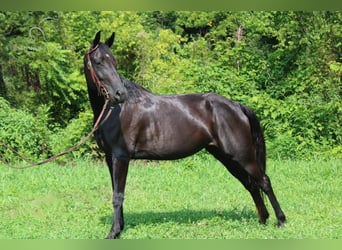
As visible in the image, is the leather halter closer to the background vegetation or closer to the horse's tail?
the horse's tail

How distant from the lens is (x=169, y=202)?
6305 millimetres

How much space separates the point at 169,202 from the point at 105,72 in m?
2.56

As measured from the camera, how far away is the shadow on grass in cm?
527

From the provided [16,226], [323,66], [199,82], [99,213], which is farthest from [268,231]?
[323,66]

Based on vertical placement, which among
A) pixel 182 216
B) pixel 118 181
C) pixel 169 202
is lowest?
pixel 169 202

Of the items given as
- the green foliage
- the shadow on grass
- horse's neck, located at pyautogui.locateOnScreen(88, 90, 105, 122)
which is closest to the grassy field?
the shadow on grass

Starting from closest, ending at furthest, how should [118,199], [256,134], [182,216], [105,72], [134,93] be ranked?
[105,72] < [118,199] < [134,93] < [256,134] < [182,216]

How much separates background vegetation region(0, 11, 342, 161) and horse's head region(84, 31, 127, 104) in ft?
20.5

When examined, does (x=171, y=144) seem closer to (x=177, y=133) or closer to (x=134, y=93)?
(x=177, y=133)

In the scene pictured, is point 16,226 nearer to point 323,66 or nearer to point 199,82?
point 199,82

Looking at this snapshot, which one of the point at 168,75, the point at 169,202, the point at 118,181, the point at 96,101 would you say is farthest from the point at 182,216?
the point at 168,75

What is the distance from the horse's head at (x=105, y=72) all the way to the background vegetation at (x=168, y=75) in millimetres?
6236

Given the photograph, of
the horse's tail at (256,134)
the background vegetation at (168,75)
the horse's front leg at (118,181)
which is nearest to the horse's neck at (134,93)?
the horse's front leg at (118,181)

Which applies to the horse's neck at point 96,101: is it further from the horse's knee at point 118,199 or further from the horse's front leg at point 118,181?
the horse's knee at point 118,199
